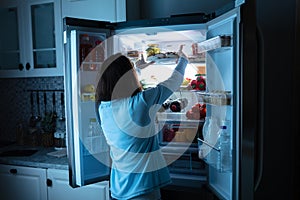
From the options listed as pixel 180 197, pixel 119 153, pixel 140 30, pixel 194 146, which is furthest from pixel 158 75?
Result: pixel 180 197

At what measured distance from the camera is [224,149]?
4.00 ft

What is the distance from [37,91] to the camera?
2.42 m

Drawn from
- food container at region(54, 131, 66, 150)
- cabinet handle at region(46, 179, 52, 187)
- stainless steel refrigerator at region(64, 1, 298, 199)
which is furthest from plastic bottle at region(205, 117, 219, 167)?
food container at region(54, 131, 66, 150)

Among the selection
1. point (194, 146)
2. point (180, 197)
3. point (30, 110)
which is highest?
point (30, 110)

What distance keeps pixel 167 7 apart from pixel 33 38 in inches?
40.7

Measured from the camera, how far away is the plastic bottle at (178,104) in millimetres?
1725

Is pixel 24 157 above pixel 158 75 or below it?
below

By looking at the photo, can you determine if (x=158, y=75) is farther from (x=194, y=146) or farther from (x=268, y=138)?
(x=268, y=138)

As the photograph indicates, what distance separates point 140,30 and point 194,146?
2.39 ft

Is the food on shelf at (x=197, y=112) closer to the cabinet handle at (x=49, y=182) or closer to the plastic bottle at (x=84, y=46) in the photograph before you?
the plastic bottle at (x=84, y=46)

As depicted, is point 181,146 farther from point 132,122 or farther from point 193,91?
point 132,122

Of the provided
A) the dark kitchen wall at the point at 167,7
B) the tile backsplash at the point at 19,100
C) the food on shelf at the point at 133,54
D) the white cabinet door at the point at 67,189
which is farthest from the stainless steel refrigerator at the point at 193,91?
the tile backsplash at the point at 19,100

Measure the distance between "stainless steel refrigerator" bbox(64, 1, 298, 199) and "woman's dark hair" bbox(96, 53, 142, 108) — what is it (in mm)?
224

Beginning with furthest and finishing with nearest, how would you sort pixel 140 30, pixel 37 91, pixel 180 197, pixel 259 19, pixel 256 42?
pixel 37 91 < pixel 180 197 < pixel 259 19 < pixel 140 30 < pixel 256 42
